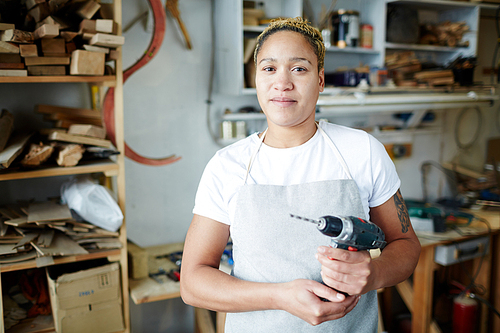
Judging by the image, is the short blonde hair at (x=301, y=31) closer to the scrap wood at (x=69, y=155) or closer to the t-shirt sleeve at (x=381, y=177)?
the t-shirt sleeve at (x=381, y=177)

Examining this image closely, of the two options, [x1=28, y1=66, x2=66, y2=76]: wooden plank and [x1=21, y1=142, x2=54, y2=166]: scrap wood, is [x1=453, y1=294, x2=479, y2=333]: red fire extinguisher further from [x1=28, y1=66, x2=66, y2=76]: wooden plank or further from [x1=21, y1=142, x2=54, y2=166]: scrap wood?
[x1=28, y1=66, x2=66, y2=76]: wooden plank

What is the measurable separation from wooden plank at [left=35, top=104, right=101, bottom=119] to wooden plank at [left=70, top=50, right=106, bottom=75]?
33cm

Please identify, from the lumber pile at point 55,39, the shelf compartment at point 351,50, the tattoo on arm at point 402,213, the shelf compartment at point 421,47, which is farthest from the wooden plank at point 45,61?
the shelf compartment at point 421,47

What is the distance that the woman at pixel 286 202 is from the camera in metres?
1.16

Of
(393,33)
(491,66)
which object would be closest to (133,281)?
(393,33)

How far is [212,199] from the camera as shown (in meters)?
1.22

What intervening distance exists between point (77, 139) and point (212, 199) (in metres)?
0.98

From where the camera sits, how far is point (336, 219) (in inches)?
37.8

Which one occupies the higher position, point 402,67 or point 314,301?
point 402,67

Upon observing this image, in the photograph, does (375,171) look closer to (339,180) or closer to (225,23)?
(339,180)

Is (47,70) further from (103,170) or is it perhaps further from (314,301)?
(314,301)

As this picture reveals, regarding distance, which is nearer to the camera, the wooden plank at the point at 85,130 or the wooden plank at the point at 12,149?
the wooden plank at the point at 12,149

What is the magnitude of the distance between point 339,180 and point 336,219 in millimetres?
250

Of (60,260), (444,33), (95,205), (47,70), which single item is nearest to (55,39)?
(47,70)
